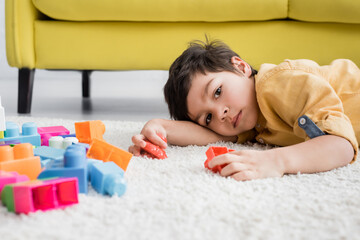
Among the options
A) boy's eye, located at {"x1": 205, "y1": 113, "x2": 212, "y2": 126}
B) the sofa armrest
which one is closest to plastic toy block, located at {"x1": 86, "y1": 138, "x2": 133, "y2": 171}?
boy's eye, located at {"x1": 205, "y1": 113, "x2": 212, "y2": 126}

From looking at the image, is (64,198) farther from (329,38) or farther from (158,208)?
(329,38)

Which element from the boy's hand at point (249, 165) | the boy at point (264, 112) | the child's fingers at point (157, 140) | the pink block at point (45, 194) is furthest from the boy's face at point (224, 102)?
the pink block at point (45, 194)

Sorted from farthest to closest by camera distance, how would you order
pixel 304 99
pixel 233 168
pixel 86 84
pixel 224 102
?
pixel 86 84 < pixel 224 102 < pixel 304 99 < pixel 233 168

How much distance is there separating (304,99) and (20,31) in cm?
114

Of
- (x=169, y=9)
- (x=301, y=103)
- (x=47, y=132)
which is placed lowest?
(x=47, y=132)

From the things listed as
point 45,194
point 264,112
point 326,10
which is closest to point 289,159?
point 264,112

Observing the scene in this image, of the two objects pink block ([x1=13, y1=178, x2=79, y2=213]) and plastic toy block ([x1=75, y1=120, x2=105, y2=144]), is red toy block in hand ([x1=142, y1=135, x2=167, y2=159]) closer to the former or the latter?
plastic toy block ([x1=75, y1=120, x2=105, y2=144])

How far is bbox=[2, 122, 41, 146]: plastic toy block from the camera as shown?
0.77 m

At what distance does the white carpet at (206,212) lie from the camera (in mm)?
415

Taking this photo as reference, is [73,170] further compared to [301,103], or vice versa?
[301,103]

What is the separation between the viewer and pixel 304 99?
0.77 m

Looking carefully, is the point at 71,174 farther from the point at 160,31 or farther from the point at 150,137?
the point at 160,31

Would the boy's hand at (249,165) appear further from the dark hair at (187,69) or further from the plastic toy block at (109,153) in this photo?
the dark hair at (187,69)

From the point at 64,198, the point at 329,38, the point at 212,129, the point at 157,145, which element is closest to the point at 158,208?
the point at 64,198
